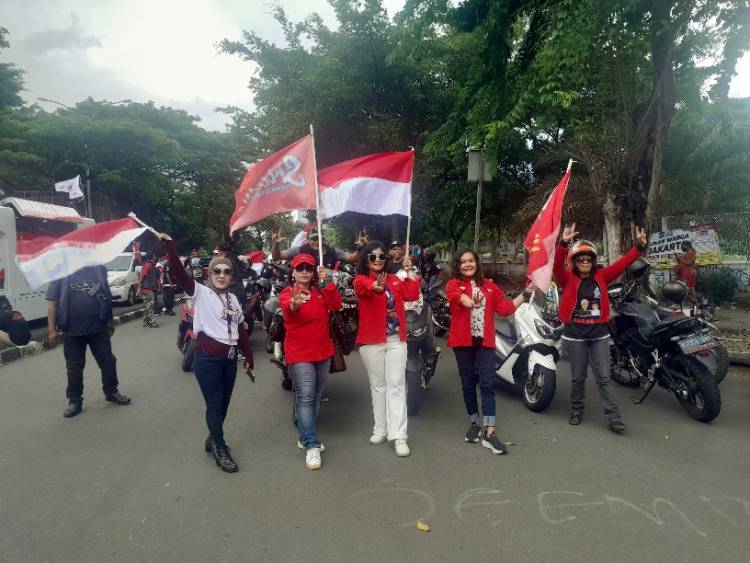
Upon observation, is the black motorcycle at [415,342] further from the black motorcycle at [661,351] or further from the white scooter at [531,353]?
the black motorcycle at [661,351]

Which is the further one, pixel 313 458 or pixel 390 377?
pixel 390 377

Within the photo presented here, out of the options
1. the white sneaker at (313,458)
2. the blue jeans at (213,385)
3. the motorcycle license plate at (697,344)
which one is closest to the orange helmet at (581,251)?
the motorcycle license plate at (697,344)

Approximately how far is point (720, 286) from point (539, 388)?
890 centimetres

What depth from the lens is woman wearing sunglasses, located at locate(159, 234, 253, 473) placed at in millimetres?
4078

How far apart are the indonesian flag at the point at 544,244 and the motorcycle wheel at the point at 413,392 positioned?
1478 millimetres

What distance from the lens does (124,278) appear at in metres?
15.4

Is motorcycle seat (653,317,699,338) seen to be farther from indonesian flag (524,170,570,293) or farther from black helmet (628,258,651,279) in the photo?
indonesian flag (524,170,570,293)

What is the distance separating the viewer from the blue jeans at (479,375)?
4410mm

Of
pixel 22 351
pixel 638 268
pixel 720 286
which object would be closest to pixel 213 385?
pixel 638 268

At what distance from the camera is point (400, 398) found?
14.5ft

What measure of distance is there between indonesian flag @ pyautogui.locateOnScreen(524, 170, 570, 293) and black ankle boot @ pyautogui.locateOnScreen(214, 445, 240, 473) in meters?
2.70

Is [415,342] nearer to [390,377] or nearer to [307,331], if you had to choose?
[390,377]

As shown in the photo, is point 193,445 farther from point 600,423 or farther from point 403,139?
point 403,139

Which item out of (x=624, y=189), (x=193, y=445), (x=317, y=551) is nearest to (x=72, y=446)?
(x=193, y=445)
